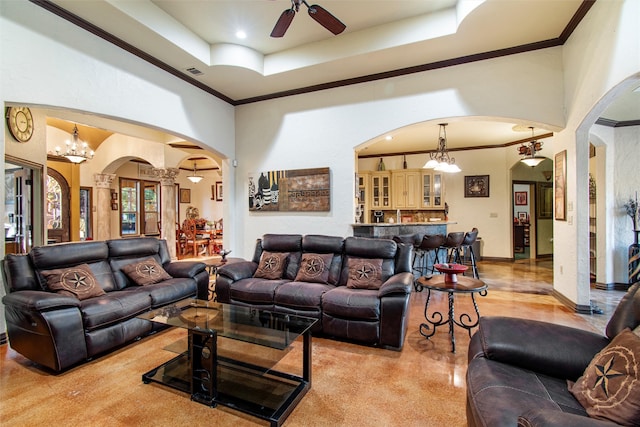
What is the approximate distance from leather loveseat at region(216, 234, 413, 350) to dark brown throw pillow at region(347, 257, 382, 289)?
0.6 inches

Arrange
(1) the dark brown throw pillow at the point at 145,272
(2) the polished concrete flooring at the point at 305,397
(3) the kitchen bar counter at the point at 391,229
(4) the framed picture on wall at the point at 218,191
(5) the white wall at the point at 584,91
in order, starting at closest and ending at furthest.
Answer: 1. (2) the polished concrete flooring at the point at 305,397
2. (5) the white wall at the point at 584,91
3. (1) the dark brown throw pillow at the point at 145,272
4. (3) the kitchen bar counter at the point at 391,229
5. (4) the framed picture on wall at the point at 218,191

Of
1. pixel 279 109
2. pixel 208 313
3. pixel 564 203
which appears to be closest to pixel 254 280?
pixel 208 313

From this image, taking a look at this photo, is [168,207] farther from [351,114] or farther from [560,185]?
[560,185]

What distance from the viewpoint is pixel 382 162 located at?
8500 millimetres

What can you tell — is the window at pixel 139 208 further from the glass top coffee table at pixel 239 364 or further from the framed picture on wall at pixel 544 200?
the framed picture on wall at pixel 544 200

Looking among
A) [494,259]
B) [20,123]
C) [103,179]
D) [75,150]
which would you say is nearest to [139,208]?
[103,179]

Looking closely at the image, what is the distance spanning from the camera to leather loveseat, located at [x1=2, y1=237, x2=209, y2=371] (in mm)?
2408

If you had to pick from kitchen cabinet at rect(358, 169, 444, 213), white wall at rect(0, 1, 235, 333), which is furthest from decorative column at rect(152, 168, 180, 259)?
kitchen cabinet at rect(358, 169, 444, 213)

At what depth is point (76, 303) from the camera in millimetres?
2561

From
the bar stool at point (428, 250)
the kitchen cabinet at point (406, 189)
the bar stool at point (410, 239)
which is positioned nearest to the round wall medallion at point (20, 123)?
the bar stool at point (410, 239)

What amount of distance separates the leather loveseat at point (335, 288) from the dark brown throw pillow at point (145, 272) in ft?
2.25

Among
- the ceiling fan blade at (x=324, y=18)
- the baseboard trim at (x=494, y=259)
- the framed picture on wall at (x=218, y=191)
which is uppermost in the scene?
the ceiling fan blade at (x=324, y=18)

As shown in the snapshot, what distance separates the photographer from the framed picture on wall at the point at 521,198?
8.41 meters

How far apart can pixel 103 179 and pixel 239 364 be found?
7807 mm
